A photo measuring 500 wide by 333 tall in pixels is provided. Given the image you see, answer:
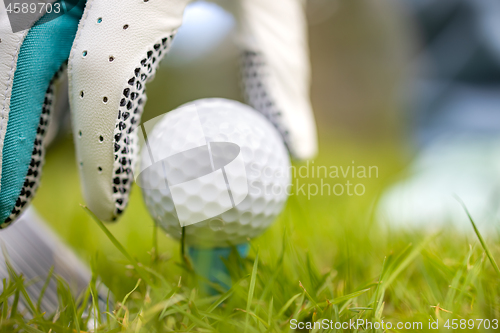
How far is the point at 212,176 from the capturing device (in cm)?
85

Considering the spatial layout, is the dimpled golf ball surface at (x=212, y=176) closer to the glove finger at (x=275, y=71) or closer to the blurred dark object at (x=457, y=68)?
the glove finger at (x=275, y=71)

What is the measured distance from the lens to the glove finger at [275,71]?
3.92 feet

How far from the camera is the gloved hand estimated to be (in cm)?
73

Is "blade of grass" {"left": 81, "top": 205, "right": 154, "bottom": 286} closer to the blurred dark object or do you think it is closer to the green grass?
the green grass

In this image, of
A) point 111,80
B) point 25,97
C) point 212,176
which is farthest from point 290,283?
point 25,97

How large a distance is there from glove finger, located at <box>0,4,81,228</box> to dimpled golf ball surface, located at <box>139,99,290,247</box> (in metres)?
0.25

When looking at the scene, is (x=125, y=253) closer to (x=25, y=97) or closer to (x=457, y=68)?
(x=25, y=97)

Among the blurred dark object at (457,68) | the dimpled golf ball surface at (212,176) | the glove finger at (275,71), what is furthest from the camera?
the blurred dark object at (457,68)

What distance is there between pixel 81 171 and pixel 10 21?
0.35m

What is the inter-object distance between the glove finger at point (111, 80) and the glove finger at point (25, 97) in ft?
0.28

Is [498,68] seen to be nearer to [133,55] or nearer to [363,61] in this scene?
[363,61]

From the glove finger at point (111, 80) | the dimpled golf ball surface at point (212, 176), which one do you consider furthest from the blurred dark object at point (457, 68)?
the glove finger at point (111, 80)

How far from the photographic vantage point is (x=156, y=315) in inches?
27.1

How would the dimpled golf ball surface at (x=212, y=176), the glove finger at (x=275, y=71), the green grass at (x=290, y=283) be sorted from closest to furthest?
the green grass at (x=290, y=283) → the dimpled golf ball surface at (x=212, y=176) → the glove finger at (x=275, y=71)
